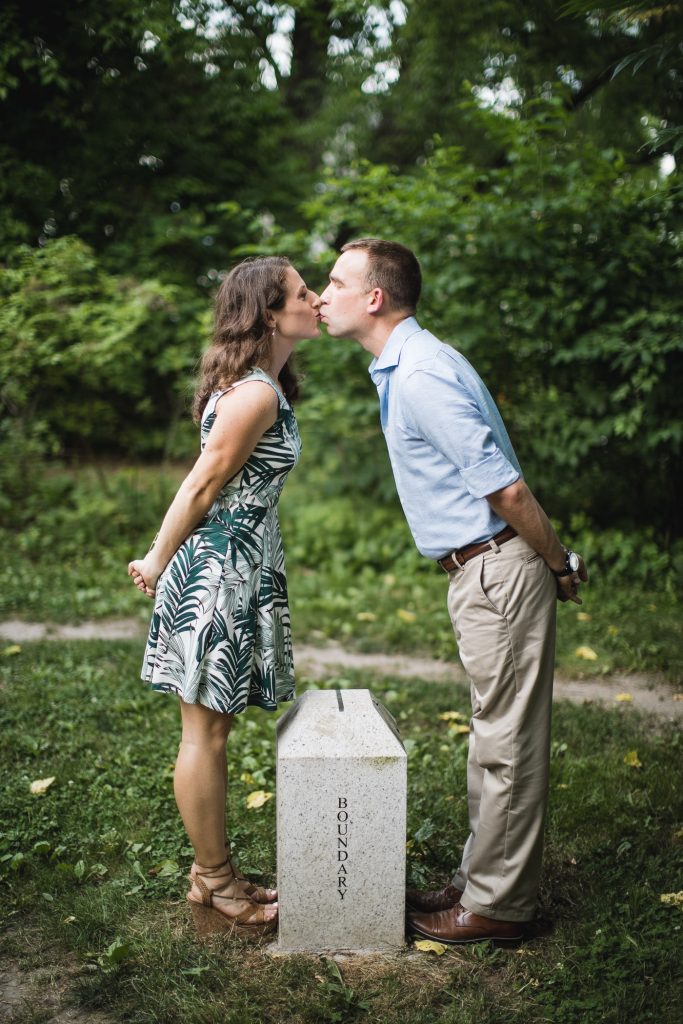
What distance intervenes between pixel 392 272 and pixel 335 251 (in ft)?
15.0

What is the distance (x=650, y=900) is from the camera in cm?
284

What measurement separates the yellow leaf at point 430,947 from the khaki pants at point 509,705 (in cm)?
17

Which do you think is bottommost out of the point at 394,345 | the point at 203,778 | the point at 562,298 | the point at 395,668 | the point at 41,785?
the point at 41,785

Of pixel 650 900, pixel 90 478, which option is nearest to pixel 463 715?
pixel 650 900

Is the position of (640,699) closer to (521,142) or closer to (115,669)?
(115,669)

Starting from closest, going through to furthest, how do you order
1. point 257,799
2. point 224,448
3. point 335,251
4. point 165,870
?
point 224,448
point 165,870
point 257,799
point 335,251

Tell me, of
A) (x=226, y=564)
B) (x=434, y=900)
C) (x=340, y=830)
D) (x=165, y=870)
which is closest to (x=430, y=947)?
(x=434, y=900)

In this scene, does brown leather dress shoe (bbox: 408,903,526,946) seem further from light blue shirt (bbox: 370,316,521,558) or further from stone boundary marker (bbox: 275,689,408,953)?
light blue shirt (bbox: 370,316,521,558)

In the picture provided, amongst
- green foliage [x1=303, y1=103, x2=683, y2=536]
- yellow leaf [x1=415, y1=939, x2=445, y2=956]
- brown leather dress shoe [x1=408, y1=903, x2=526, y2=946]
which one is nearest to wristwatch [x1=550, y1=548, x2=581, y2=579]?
brown leather dress shoe [x1=408, y1=903, x2=526, y2=946]

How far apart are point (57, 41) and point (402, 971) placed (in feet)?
32.6

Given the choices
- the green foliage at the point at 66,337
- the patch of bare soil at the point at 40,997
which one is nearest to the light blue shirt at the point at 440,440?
the patch of bare soil at the point at 40,997

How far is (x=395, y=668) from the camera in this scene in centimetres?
525

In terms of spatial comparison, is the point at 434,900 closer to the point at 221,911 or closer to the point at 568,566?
the point at 221,911

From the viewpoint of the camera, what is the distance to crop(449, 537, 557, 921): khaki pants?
2.54m
